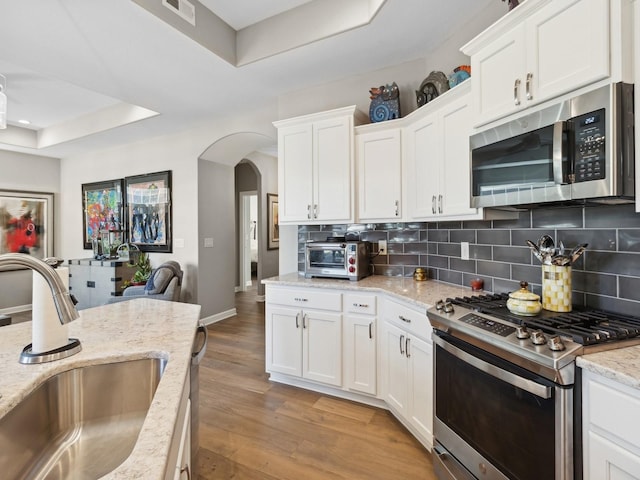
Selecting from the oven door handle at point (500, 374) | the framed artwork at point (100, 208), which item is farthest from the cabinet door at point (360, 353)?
the framed artwork at point (100, 208)

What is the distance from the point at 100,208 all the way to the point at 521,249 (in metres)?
6.08

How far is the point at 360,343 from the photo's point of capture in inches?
95.3

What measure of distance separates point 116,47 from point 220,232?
2.72m

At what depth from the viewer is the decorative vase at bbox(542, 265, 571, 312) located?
1.50m

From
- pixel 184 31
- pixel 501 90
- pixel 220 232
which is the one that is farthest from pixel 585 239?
pixel 220 232

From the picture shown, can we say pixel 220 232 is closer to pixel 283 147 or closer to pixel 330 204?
pixel 283 147

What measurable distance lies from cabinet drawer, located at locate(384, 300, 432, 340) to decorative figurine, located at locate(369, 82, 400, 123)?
4.95 ft

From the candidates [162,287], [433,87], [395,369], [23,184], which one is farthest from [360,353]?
[23,184]

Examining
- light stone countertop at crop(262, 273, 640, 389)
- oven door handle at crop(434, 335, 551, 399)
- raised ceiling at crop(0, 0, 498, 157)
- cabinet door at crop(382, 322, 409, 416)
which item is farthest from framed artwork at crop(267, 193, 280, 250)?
oven door handle at crop(434, 335, 551, 399)

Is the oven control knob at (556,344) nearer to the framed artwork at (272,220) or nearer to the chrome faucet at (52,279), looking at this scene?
the chrome faucet at (52,279)

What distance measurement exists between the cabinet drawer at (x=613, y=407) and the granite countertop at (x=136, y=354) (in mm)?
1239

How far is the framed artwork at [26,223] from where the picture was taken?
17.4 feet

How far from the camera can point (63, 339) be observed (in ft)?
3.68

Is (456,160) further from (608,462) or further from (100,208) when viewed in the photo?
(100,208)
